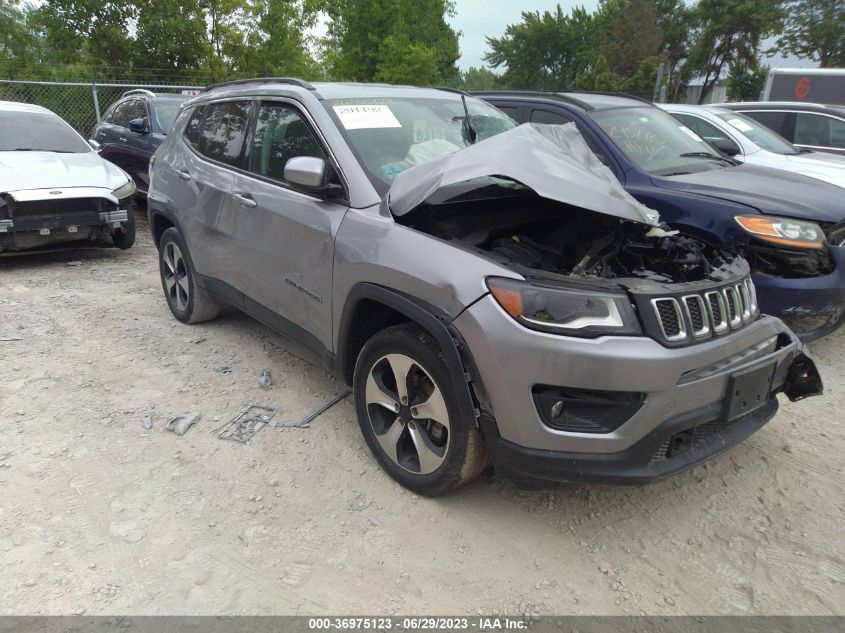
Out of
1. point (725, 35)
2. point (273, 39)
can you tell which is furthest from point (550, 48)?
point (273, 39)

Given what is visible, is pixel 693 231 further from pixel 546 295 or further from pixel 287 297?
pixel 287 297

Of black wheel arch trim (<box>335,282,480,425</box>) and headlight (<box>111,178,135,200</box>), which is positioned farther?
headlight (<box>111,178,135,200</box>)

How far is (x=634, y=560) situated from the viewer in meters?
2.51

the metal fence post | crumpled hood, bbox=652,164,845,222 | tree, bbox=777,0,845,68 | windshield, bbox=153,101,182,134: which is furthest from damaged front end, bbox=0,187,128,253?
tree, bbox=777,0,845,68

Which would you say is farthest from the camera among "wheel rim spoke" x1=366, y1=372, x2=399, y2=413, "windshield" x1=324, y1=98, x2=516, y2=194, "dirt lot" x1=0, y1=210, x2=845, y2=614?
"windshield" x1=324, y1=98, x2=516, y2=194

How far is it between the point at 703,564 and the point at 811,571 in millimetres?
417

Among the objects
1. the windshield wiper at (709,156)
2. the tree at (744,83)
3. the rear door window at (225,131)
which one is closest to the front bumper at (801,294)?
the windshield wiper at (709,156)

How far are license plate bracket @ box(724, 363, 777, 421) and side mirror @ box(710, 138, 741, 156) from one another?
13.4ft

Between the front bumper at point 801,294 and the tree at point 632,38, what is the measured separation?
45044mm

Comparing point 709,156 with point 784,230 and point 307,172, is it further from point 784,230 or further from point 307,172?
point 307,172

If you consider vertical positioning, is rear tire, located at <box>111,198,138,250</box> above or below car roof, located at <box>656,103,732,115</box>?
below

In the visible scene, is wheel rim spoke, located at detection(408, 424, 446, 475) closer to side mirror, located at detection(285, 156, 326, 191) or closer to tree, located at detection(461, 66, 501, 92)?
side mirror, located at detection(285, 156, 326, 191)

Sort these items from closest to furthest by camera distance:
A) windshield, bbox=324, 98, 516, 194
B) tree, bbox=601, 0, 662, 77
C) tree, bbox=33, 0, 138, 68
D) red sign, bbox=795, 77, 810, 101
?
windshield, bbox=324, 98, 516, 194
red sign, bbox=795, 77, 810, 101
tree, bbox=33, 0, 138, 68
tree, bbox=601, 0, 662, 77

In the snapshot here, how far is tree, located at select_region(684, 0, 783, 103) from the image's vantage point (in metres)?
34.0
